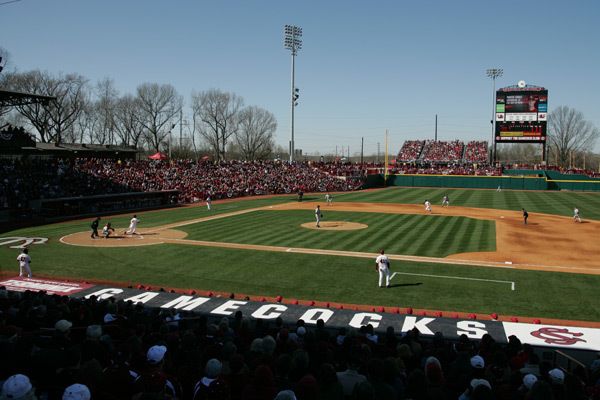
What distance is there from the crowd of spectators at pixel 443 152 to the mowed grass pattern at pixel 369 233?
57849 millimetres

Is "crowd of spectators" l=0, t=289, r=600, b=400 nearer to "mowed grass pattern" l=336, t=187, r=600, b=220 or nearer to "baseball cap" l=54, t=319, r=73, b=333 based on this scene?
"baseball cap" l=54, t=319, r=73, b=333

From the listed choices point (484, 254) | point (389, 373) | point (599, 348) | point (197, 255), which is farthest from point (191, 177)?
point (389, 373)

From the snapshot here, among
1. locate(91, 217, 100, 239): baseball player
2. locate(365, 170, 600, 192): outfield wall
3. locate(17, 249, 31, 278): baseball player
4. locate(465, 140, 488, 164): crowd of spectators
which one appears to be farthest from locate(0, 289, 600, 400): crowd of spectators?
locate(465, 140, 488, 164): crowd of spectators

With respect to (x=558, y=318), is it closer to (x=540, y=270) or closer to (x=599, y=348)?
(x=599, y=348)

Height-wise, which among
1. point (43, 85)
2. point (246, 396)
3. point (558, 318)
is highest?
point (43, 85)

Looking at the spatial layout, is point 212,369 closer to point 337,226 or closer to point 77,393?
point 77,393

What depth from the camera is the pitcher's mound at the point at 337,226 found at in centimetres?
3253

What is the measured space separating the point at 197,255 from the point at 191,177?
35799 millimetres

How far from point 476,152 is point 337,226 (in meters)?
69.7

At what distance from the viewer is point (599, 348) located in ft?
40.5

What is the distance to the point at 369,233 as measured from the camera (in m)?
30.7

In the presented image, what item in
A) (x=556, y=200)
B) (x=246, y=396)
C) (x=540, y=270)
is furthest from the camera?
(x=556, y=200)

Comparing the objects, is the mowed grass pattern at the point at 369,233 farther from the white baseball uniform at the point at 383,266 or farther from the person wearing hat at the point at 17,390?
the person wearing hat at the point at 17,390

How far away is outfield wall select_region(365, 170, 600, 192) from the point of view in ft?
231
